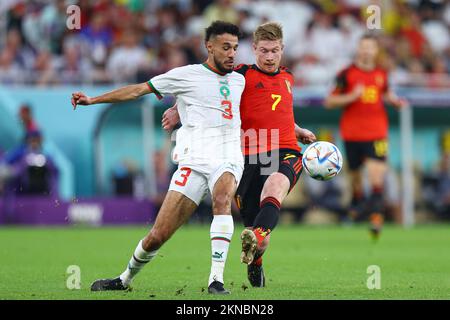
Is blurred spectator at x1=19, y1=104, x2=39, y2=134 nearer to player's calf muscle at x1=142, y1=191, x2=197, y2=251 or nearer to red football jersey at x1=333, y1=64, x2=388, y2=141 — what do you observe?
red football jersey at x1=333, y1=64, x2=388, y2=141

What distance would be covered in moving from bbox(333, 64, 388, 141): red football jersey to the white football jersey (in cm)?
→ 772

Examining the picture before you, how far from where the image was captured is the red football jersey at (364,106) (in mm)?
16234

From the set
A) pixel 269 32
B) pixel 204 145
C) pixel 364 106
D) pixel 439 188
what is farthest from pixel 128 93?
pixel 439 188

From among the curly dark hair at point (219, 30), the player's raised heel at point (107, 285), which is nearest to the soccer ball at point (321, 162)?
the curly dark hair at point (219, 30)

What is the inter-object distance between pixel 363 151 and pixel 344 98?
91 centimetres

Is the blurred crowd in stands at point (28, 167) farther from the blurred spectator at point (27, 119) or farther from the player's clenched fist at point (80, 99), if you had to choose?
the player's clenched fist at point (80, 99)

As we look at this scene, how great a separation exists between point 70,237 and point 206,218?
5376mm

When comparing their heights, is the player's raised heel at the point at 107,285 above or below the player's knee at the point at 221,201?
below

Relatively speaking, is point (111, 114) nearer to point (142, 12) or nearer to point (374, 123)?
point (142, 12)

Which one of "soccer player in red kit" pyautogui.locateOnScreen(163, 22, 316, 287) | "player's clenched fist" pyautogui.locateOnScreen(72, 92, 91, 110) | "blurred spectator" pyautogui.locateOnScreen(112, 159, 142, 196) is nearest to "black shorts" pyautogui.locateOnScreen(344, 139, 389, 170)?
"blurred spectator" pyautogui.locateOnScreen(112, 159, 142, 196)

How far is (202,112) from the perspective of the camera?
28.4ft

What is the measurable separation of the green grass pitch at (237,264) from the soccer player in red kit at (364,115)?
101 centimetres

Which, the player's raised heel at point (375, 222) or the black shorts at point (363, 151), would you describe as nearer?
the player's raised heel at point (375, 222)
